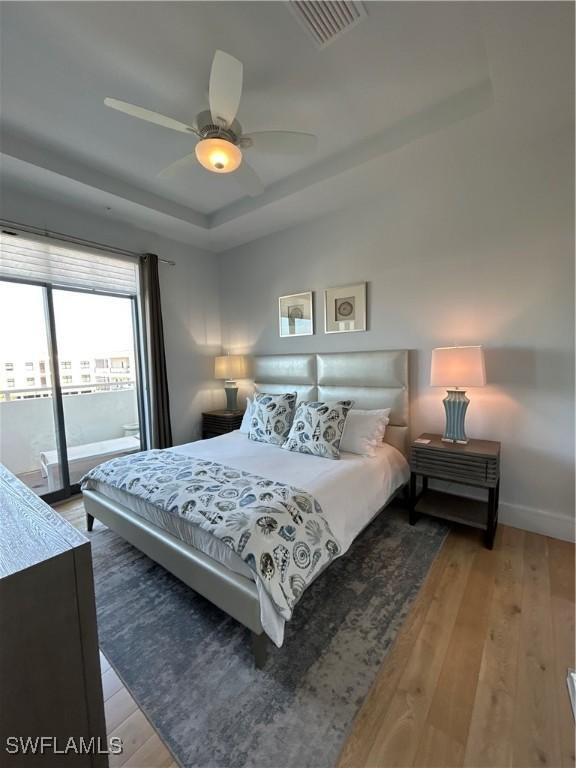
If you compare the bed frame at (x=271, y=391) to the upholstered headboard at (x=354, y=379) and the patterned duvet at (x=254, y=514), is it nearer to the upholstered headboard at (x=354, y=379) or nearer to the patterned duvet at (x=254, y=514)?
the upholstered headboard at (x=354, y=379)

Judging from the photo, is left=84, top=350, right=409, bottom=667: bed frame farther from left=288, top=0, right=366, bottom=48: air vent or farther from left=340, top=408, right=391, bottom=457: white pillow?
left=288, top=0, right=366, bottom=48: air vent

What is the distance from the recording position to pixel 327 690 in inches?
51.4

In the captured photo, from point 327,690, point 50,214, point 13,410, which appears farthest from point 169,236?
point 327,690

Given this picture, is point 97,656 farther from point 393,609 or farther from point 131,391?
point 131,391

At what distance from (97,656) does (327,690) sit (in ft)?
3.22

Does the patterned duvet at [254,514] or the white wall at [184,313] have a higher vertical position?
the white wall at [184,313]

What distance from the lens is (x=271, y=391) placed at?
3.64 metres

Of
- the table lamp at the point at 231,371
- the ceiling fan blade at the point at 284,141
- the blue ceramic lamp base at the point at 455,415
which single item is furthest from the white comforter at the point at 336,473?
the ceiling fan blade at the point at 284,141

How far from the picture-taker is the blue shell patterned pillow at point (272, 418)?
2918mm

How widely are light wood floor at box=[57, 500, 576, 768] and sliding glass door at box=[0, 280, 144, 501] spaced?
2.37 meters

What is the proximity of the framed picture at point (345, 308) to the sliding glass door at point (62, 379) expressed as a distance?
2206 millimetres

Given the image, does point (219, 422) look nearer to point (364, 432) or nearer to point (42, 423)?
point (42, 423)

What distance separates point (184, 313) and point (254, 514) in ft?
10.0

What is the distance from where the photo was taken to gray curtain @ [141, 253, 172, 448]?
11.3 ft
